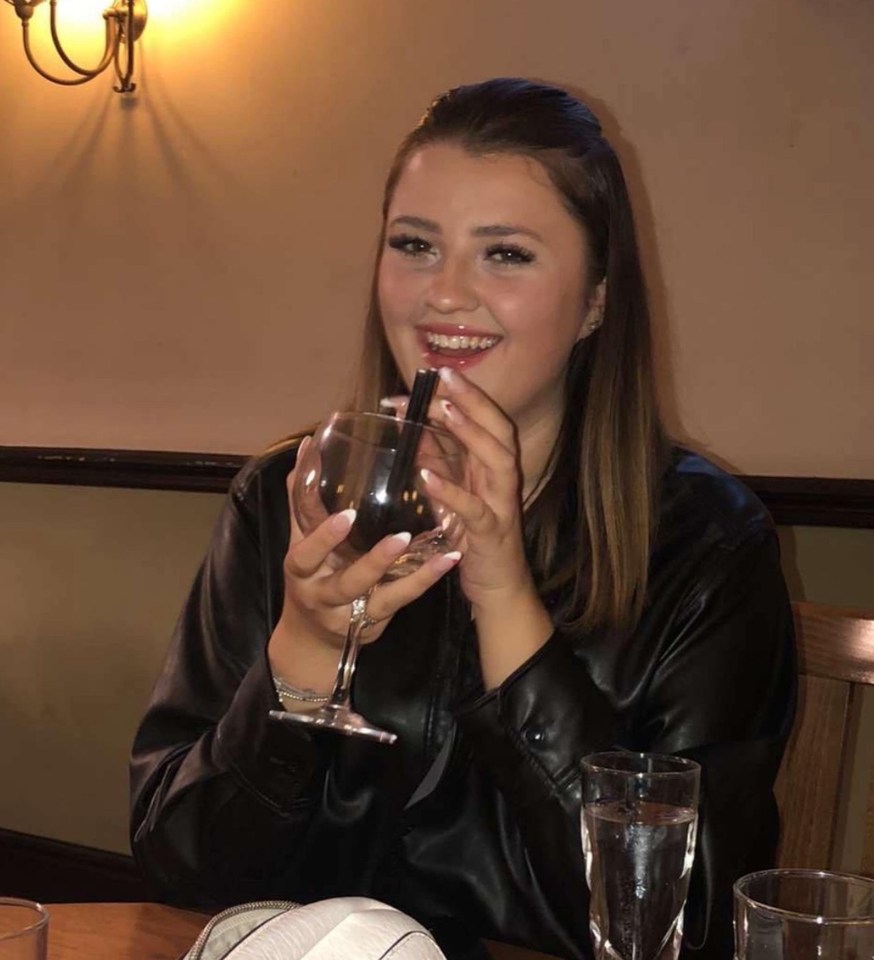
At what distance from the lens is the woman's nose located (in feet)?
4.95

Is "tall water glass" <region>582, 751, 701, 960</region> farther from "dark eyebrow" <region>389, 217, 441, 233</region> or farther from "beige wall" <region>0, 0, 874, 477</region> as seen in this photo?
"beige wall" <region>0, 0, 874, 477</region>

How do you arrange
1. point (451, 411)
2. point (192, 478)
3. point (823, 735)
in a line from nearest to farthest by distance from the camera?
point (451, 411) → point (823, 735) → point (192, 478)

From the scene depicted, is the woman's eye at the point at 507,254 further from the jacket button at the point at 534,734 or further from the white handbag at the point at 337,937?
the white handbag at the point at 337,937

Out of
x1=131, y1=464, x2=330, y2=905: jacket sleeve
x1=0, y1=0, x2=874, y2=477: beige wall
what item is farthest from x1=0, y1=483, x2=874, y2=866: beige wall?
x1=131, y1=464, x2=330, y2=905: jacket sleeve

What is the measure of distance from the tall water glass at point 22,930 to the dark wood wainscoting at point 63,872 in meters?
2.51

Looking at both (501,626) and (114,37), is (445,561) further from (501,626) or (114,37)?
(114,37)

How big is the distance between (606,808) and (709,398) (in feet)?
5.49

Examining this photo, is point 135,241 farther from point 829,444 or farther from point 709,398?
point 829,444

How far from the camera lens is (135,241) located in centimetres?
317

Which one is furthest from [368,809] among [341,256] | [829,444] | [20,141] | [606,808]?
[20,141]

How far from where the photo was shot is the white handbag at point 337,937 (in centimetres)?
70

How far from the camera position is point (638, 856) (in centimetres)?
83

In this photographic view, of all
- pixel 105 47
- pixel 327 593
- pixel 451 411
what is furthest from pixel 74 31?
pixel 327 593

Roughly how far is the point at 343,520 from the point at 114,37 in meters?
2.38
